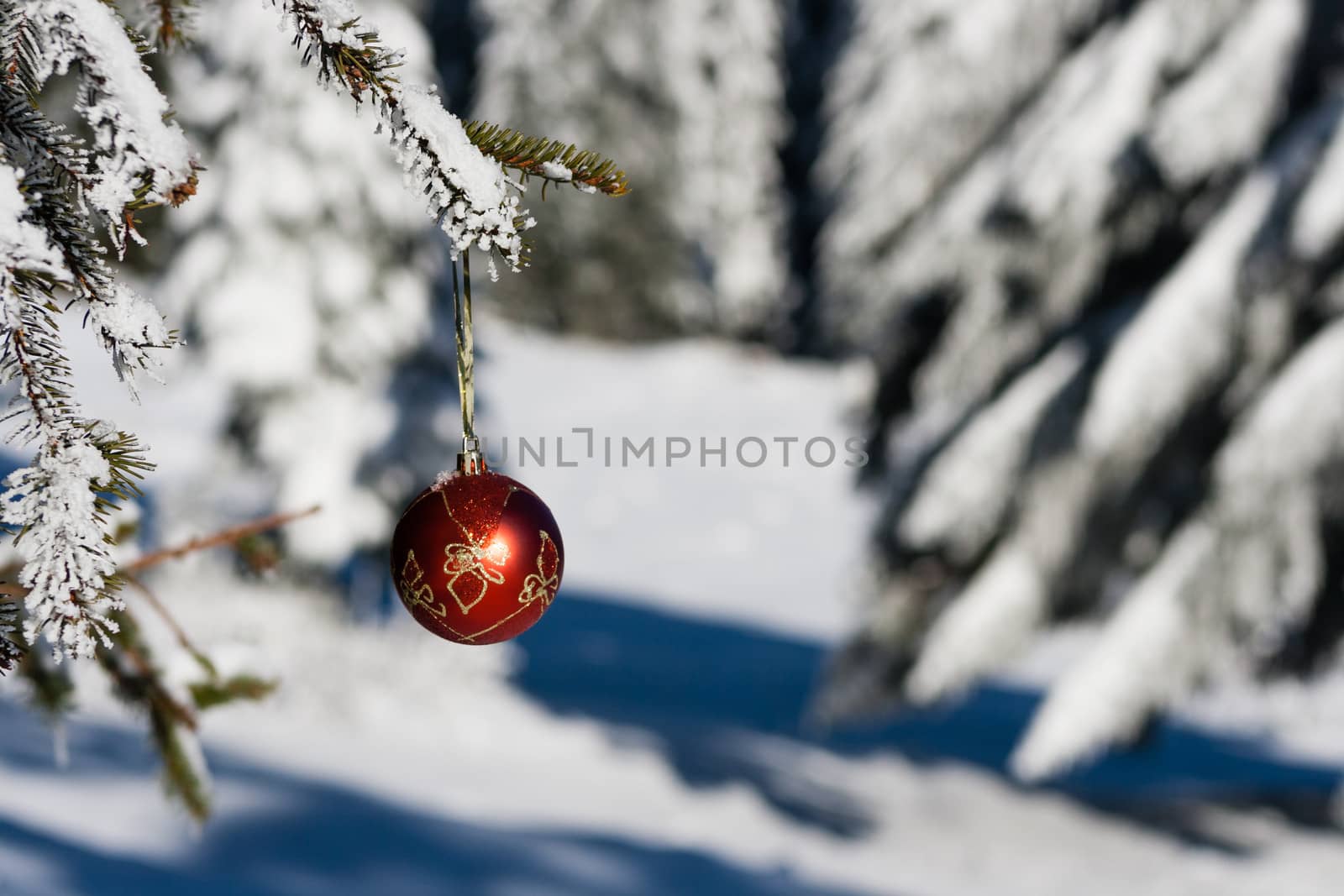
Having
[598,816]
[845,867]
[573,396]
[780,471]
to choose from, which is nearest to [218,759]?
[598,816]

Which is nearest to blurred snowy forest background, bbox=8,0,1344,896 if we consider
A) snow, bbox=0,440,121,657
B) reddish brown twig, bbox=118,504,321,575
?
reddish brown twig, bbox=118,504,321,575

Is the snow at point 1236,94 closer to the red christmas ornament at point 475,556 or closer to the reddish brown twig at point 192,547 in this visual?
the reddish brown twig at point 192,547

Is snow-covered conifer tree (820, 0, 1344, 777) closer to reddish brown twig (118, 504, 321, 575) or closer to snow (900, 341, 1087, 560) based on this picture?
snow (900, 341, 1087, 560)

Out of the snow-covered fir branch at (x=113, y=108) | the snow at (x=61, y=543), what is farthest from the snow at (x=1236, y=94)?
the snow at (x=61, y=543)

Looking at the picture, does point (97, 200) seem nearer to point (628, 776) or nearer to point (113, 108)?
point (113, 108)

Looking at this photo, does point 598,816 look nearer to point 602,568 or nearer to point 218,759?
point 218,759

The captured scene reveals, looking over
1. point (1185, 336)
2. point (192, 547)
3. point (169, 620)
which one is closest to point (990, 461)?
point (1185, 336)
